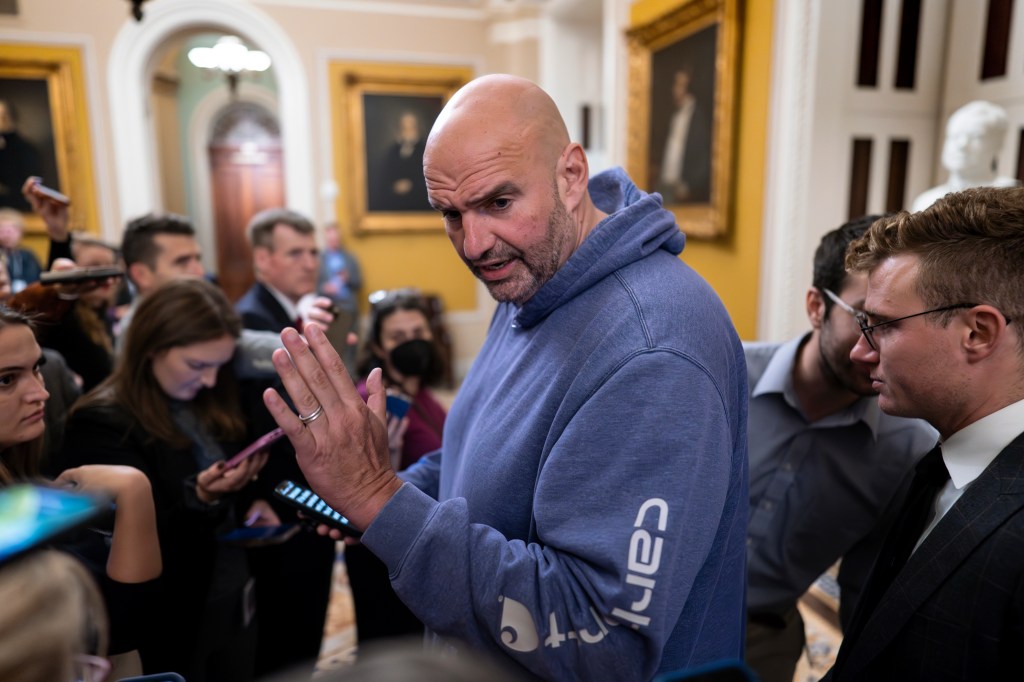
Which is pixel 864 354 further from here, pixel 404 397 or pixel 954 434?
pixel 404 397

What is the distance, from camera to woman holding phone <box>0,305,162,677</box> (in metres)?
1.20

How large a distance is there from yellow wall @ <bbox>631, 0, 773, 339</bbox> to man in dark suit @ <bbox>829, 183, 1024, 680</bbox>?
8.46 ft

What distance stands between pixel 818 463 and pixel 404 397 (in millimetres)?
1241

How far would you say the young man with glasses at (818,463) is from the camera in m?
1.55

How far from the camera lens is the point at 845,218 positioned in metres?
3.28

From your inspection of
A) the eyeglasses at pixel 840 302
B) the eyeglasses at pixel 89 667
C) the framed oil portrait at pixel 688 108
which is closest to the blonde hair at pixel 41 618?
the eyeglasses at pixel 89 667

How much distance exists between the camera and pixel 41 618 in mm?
540

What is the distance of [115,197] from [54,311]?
5.40m

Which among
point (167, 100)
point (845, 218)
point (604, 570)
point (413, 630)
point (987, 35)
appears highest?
point (167, 100)

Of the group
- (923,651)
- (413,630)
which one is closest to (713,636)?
(923,651)

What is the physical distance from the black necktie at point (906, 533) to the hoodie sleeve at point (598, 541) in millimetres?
417

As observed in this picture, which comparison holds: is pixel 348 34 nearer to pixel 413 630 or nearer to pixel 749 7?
pixel 749 7

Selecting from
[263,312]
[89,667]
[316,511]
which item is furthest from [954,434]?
[263,312]

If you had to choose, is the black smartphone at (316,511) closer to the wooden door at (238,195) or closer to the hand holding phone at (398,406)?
the hand holding phone at (398,406)
